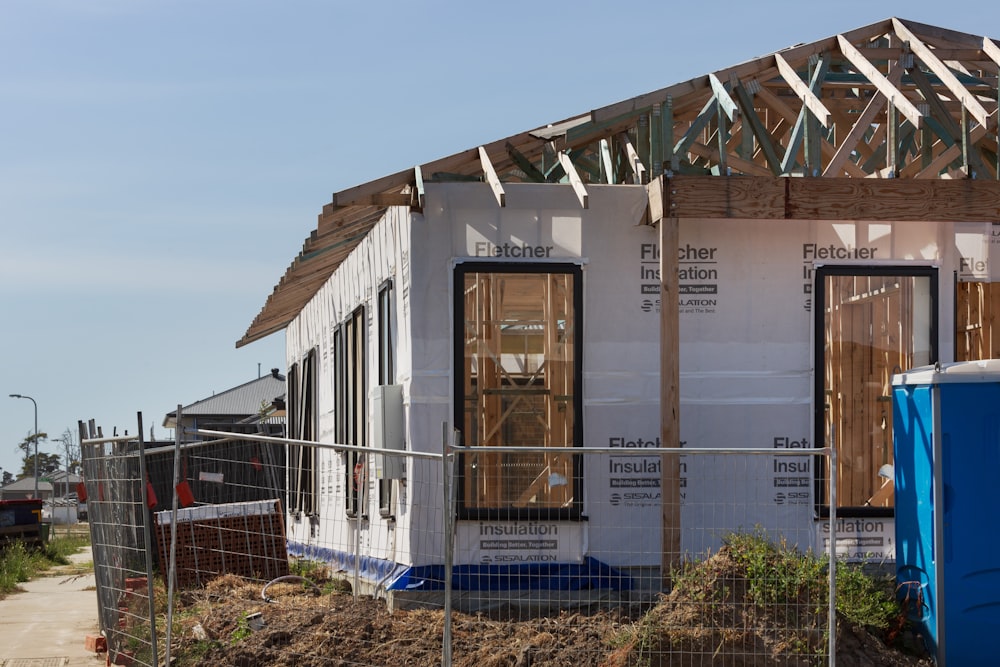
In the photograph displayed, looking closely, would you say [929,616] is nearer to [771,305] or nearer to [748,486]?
[748,486]

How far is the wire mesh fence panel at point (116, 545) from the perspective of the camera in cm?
1055

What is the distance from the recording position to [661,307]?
11.3 m

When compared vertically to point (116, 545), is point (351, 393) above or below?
above

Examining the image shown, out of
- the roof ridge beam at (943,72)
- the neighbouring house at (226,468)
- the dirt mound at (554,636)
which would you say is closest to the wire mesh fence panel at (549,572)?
the dirt mound at (554,636)

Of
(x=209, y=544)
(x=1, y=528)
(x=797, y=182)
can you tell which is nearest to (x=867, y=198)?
(x=797, y=182)

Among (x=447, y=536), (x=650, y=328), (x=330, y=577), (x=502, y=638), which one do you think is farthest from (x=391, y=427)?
(x=447, y=536)

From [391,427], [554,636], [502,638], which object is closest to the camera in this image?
[554,636]

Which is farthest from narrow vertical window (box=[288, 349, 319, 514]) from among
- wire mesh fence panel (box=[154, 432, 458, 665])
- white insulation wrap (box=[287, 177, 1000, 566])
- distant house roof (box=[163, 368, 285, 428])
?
distant house roof (box=[163, 368, 285, 428])

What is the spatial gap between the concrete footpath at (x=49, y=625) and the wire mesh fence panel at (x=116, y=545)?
83cm

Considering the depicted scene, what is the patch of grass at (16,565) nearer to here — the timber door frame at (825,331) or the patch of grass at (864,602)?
the timber door frame at (825,331)

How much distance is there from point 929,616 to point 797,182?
4.13 metres

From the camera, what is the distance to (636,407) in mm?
12031

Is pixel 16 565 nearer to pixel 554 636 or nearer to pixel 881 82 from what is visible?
pixel 554 636

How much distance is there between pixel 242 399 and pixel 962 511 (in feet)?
174
